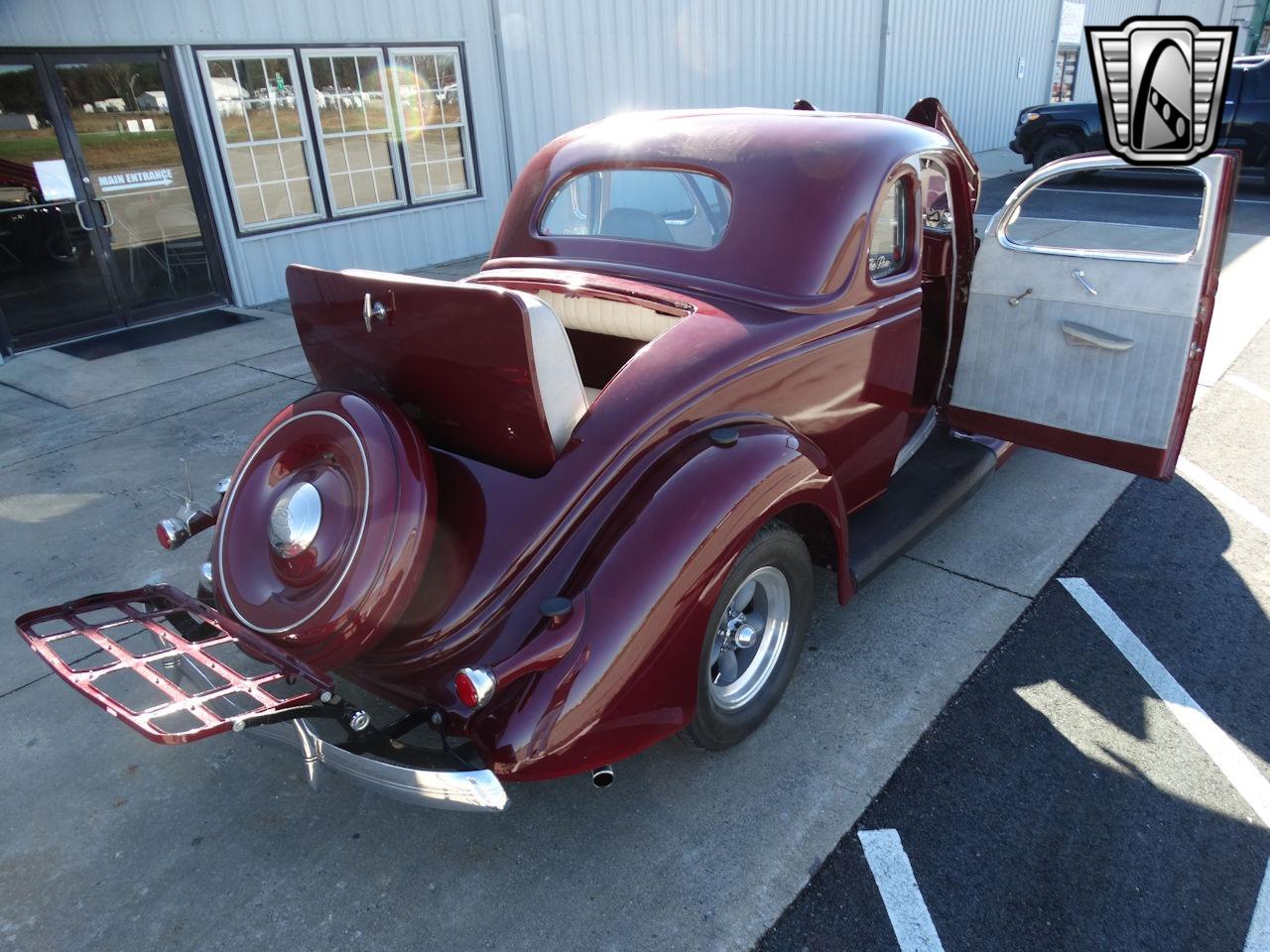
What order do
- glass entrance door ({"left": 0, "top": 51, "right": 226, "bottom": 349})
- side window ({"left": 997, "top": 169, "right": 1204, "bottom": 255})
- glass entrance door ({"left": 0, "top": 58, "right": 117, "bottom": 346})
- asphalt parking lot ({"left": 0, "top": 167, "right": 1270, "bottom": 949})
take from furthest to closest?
side window ({"left": 997, "top": 169, "right": 1204, "bottom": 255}), glass entrance door ({"left": 0, "top": 51, "right": 226, "bottom": 349}), glass entrance door ({"left": 0, "top": 58, "right": 117, "bottom": 346}), asphalt parking lot ({"left": 0, "top": 167, "right": 1270, "bottom": 949})

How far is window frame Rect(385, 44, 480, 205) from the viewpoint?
29.7 ft

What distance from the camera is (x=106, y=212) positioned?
7.59 m

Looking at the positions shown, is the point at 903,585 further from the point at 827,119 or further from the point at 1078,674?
the point at 827,119

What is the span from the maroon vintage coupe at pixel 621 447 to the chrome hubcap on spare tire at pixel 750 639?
0.01 m

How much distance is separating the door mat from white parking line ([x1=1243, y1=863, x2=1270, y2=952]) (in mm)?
8090

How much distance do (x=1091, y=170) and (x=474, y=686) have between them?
10.4 ft

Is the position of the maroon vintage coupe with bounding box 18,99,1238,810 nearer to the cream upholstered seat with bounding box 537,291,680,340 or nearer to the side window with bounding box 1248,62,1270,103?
the cream upholstered seat with bounding box 537,291,680,340

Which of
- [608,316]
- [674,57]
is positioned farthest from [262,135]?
[608,316]

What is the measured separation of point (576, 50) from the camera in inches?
406

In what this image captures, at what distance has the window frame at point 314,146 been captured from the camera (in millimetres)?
7801

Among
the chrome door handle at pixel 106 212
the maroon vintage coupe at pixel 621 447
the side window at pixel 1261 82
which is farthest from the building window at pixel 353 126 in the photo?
the side window at pixel 1261 82

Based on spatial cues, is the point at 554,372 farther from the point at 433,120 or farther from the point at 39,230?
the point at 433,120

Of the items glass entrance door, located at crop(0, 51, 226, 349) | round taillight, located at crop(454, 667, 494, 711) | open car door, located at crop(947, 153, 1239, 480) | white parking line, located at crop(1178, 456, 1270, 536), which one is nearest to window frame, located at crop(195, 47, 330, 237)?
glass entrance door, located at crop(0, 51, 226, 349)

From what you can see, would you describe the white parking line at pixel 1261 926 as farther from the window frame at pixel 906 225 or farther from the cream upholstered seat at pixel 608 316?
the cream upholstered seat at pixel 608 316
